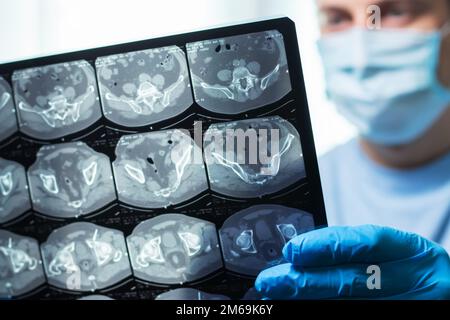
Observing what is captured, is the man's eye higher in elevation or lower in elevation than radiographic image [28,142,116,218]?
higher

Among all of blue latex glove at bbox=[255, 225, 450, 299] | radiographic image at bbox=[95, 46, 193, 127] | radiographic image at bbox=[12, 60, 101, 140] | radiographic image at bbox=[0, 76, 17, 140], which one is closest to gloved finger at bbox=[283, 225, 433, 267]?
blue latex glove at bbox=[255, 225, 450, 299]

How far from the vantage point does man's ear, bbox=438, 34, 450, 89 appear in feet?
3.94

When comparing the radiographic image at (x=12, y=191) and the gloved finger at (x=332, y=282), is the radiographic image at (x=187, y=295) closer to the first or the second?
the gloved finger at (x=332, y=282)

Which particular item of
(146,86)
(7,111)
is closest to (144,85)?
(146,86)

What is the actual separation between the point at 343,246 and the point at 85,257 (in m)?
0.42

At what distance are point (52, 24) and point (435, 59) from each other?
0.88 m

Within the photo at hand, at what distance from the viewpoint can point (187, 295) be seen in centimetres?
90

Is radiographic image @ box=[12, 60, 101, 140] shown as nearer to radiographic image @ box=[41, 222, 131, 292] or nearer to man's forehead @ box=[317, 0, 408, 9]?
radiographic image @ box=[41, 222, 131, 292]

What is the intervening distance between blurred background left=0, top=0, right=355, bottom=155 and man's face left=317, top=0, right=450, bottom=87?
0.22ft

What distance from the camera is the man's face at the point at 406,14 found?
3.92ft

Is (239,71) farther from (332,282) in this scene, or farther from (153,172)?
(332,282)

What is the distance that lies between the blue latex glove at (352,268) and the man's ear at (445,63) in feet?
1.53

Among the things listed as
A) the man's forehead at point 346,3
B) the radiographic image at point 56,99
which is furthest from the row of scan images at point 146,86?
the man's forehead at point 346,3
